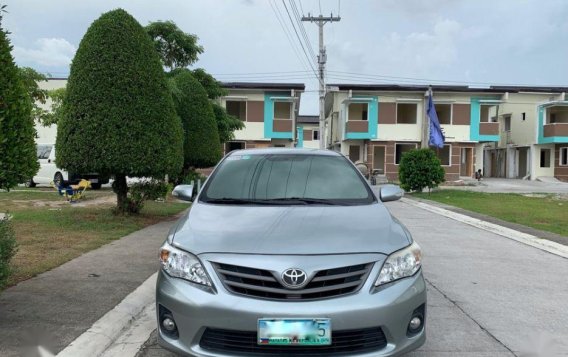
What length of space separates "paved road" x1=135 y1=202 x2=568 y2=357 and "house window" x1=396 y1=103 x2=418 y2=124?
85.1 feet

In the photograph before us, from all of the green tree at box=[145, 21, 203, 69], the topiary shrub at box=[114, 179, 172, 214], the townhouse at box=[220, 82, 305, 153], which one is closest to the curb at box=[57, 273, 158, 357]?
the topiary shrub at box=[114, 179, 172, 214]

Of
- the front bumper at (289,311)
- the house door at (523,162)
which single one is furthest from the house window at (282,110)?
the front bumper at (289,311)

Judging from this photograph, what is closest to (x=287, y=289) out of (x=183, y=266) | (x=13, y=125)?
(x=183, y=266)

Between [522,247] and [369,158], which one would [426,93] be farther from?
[522,247]

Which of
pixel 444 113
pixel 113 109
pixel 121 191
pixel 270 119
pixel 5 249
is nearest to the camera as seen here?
pixel 5 249

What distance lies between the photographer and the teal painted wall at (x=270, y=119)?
33.3m

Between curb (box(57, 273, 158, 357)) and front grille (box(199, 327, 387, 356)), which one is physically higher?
front grille (box(199, 327, 387, 356))

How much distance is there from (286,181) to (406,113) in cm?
3236

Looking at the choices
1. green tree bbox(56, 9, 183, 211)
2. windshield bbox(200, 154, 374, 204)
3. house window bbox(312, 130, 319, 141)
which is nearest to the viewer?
windshield bbox(200, 154, 374, 204)

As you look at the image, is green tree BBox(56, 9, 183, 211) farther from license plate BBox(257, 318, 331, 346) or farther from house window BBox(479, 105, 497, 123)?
house window BBox(479, 105, 497, 123)

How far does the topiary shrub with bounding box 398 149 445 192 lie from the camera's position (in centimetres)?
2216

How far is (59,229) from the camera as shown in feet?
30.9

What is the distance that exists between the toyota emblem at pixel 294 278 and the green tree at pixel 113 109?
739 cm

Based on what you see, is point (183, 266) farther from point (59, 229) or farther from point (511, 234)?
point (511, 234)
